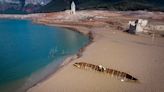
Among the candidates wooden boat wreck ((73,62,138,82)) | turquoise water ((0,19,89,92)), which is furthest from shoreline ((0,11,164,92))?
turquoise water ((0,19,89,92))

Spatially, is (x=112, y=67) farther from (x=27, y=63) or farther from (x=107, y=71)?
(x=27, y=63)

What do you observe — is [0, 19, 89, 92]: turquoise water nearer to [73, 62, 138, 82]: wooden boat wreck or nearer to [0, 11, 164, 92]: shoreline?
[0, 11, 164, 92]: shoreline

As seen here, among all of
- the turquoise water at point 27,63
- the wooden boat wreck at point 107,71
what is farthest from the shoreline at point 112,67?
the turquoise water at point 27,63

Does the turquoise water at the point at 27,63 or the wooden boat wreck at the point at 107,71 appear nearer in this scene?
the wooden boat wreck at the point at 107,71

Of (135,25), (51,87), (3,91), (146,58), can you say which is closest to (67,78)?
(51,87)

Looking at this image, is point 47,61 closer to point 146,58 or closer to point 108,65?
point 108,65

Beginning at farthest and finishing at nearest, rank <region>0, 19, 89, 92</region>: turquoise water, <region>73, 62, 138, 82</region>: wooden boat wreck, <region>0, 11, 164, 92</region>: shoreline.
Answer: <region>0, 19, 89, 92</region>: turquoise water < <region>73, 62, 138, 82</region>: wooden boat wreck < <region>0, 11, 164, 92</region>: shoreline

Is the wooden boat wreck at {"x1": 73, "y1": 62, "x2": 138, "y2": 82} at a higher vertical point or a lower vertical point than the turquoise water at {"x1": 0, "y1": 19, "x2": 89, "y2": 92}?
higher

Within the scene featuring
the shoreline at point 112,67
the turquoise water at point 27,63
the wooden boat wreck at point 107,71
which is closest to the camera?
the shoreline at point 112,67

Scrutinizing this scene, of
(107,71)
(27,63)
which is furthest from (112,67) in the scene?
(27,63)

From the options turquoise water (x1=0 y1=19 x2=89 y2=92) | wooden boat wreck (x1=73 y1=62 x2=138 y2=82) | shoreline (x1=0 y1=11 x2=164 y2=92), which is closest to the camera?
shoreline (x1=0 y1=11 x2=164 y2=92)

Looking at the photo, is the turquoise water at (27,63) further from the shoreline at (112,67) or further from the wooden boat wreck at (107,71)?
the wooden boat wreck at (107,71)
